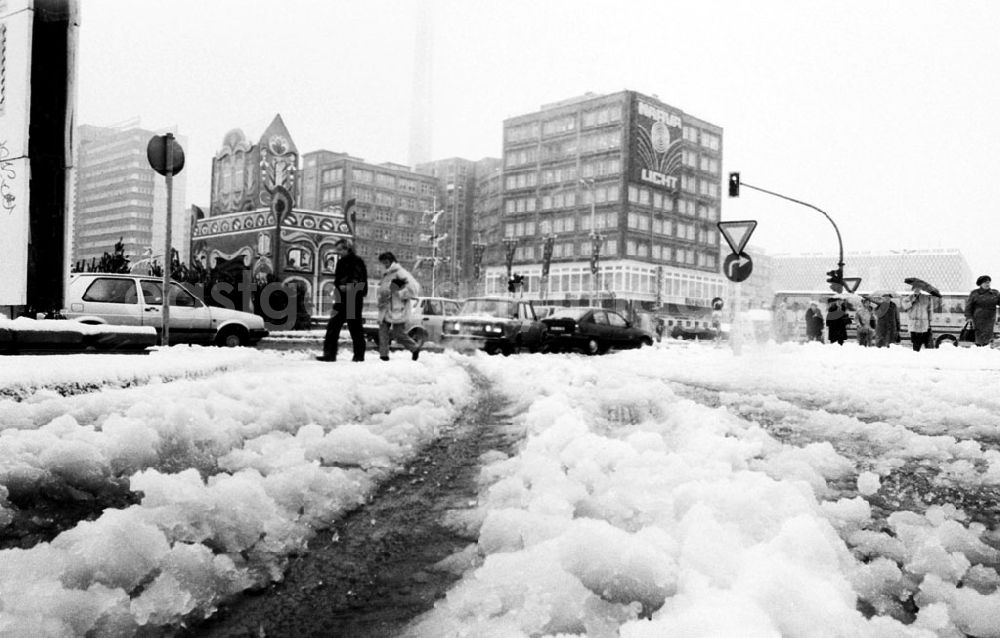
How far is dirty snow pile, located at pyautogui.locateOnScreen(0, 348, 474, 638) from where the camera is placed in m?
1.75

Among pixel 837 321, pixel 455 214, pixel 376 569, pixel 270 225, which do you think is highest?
pixel 455 214

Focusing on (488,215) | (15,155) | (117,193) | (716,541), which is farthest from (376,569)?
(488,215)

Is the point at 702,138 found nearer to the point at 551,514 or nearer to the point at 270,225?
the point at 270,225

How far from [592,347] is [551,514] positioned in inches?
805

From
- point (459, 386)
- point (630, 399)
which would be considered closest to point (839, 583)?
point (630, 399)

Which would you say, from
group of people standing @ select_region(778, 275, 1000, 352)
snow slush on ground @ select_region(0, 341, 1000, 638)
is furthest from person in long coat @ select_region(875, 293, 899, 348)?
snow slush on ground @ select_region(0, 341, 1000, 638)

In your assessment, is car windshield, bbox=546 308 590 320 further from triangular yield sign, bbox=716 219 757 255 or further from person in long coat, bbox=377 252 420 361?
person in long coat, bbox=377 252 420 361

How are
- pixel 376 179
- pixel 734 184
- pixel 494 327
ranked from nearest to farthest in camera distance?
1. pixel 494 327
2. pixel 734 184
3. pixel 376 179

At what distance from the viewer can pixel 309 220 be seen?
43.3 metres

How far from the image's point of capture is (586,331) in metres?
22.4

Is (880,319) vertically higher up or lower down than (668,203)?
lower down

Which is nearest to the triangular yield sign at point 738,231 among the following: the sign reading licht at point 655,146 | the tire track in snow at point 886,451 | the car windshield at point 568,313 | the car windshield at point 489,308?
the tire track in snow at point 886,451

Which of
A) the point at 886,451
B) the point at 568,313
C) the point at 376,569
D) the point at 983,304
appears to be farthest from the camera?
the point at 568,313

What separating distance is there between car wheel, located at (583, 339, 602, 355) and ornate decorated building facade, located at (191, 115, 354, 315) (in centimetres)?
2261
